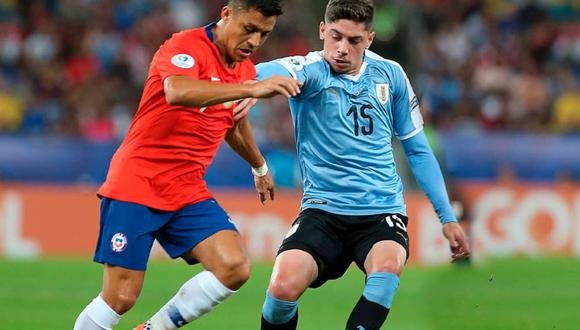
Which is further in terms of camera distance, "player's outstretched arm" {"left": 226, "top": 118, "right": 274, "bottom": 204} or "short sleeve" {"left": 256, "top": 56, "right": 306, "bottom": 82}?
"player's outstretched arm" {"left": 226, "top": 118, "right": 274, "bottom": 204}

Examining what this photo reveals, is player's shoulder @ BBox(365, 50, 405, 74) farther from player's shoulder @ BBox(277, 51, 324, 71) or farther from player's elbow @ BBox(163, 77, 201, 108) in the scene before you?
player's elbow @ BBox(163, 77, 201, 108)

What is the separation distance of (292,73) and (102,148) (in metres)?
9.93

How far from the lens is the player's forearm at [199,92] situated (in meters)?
6.53

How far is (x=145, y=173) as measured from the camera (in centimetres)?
718

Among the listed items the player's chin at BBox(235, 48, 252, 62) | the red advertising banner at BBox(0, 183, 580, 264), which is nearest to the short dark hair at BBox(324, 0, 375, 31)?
the player's chin at BBox(235, 48, 252, 62)

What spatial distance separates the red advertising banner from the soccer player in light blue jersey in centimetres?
830

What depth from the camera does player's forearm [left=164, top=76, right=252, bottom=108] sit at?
21.4ft

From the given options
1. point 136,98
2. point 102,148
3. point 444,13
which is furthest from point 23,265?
point 444,13

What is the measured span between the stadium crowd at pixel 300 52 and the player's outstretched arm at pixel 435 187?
949 cm

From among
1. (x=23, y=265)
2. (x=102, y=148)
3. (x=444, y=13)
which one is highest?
(x=444, y=13)

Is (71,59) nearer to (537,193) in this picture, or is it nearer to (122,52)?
(122,52)

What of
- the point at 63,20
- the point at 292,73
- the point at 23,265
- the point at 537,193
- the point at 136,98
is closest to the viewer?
the point at 292,73

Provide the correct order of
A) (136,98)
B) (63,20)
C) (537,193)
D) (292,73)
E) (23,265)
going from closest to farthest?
(292,73) → (23,265) → (537,193) → (136,98) → (63,20)

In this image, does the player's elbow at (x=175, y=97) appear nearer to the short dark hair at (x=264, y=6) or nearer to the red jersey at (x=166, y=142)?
the red jersey at (x=166, y=142)
